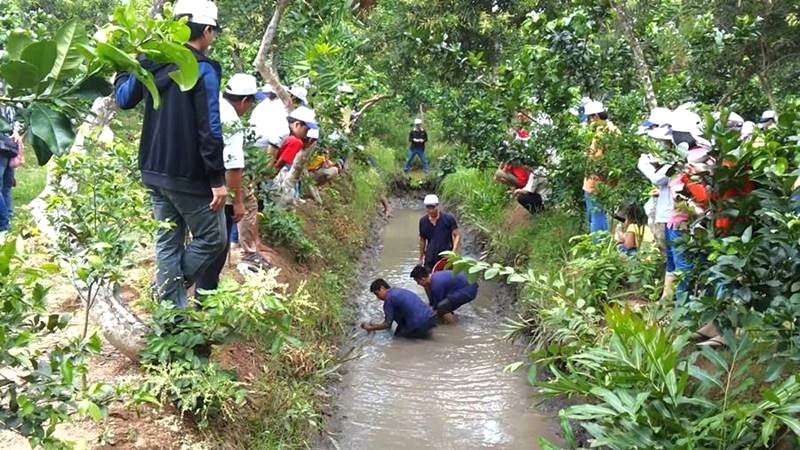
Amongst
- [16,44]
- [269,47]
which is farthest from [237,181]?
[16,44]

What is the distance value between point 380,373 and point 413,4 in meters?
6.66

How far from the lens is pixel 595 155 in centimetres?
668

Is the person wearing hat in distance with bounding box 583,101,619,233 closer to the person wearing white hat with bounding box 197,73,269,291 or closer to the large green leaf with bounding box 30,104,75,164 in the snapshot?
the person wearing white hat with bounding box 197,73,269,291

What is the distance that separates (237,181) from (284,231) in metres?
2.31

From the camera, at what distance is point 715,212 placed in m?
3.55

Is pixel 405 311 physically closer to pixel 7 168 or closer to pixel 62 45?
pixel 7 168

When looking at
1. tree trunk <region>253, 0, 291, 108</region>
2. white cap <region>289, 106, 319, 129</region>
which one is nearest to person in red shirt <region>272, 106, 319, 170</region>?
white cap <region>289, 106, 319, 129</region>

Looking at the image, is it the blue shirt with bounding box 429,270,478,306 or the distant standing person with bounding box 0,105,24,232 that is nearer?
the distant standing person with bounding box 0,105,24,232

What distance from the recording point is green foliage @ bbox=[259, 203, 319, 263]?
679 centimetres

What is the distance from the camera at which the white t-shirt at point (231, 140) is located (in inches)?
176

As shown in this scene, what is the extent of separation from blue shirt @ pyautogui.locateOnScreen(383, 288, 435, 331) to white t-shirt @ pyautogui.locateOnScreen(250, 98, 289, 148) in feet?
5.80

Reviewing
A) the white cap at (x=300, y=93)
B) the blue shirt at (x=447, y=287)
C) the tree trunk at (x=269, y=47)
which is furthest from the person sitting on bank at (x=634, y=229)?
the white cap at (x=300, y=93)

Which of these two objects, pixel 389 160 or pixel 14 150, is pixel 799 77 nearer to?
pixel 389 160

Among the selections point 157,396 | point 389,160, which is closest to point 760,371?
point 157,396
